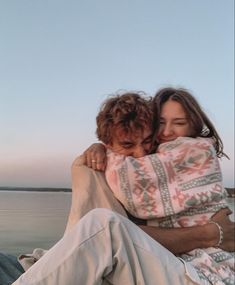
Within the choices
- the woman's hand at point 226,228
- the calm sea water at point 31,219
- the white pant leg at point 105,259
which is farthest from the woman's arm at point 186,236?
the calm sea water at point 31,219

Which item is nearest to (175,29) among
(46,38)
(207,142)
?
(46,38)

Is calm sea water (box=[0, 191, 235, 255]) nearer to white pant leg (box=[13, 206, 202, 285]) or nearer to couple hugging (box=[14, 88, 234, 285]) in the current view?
couple hugging (box=[14, 88, 234, 285])

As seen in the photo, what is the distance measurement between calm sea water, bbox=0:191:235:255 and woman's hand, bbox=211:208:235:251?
21 centimetres

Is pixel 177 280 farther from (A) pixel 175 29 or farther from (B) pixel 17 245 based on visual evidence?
(A) pixel 175 29

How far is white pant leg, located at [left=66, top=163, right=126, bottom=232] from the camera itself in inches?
44.5

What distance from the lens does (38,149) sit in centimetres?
158

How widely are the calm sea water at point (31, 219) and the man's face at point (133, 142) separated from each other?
258 millimetres

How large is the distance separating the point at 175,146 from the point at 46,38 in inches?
25.2

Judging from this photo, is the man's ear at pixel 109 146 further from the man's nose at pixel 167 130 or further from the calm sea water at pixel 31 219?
the calm sea water at pixel 31 219

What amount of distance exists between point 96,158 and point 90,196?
0.08 m

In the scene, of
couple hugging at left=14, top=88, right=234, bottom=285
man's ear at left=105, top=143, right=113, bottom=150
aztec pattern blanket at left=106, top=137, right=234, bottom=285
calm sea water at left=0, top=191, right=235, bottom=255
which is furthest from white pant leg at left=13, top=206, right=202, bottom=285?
calm sea water at left=0, top=191, right=235, bottom=255

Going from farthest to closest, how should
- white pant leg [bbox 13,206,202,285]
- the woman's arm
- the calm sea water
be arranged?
the calm sea water
the woman's arm
white pant leg [bbox 13,206,202,285]

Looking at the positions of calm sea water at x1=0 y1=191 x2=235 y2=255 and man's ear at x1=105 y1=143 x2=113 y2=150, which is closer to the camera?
man's ear at x1=105 y1=143 x2=113 y2=150

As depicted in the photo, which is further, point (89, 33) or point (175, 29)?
point (175, 29)
